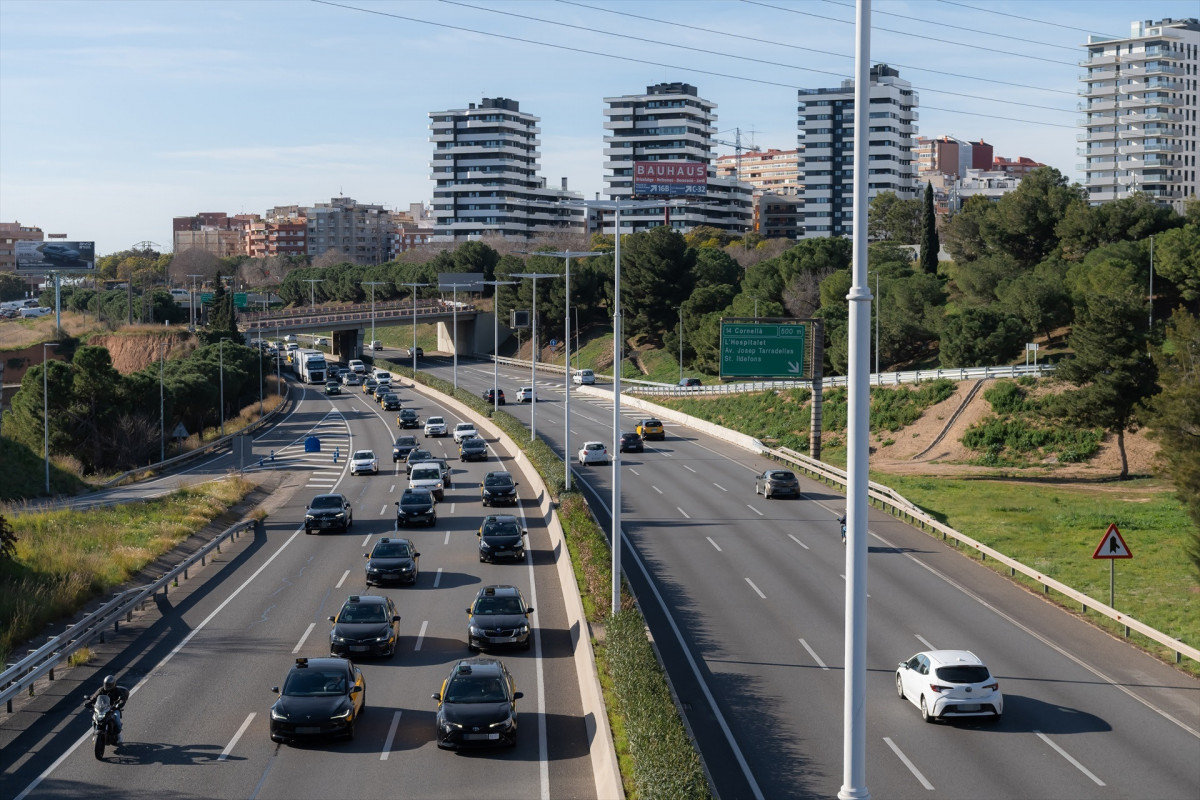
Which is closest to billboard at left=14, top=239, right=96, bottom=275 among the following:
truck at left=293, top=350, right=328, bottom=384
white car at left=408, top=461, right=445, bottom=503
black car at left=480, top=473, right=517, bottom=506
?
truck at left=293, top=350, right=328, bottom=384

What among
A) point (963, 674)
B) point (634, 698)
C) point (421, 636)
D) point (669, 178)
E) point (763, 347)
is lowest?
point (421, 636)

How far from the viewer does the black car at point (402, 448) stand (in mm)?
67500

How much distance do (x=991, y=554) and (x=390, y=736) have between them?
21533 millimetres

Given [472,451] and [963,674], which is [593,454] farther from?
[963,674]

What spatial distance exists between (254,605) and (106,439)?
1957 inches

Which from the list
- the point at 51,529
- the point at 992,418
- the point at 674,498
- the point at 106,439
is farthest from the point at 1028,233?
the point at 51,529

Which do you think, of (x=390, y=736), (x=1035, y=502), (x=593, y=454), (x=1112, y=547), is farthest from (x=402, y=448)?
(x=390, y=736)

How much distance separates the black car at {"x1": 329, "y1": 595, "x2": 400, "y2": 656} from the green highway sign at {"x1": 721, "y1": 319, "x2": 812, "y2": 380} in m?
36.8

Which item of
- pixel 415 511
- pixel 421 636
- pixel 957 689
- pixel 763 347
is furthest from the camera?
pixel 763 347

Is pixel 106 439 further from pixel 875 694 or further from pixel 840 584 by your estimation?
pixel 875 694

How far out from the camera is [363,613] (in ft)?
88.2

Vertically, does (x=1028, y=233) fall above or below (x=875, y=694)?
above

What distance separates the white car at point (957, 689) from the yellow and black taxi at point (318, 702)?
416 inches

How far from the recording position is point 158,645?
91.7ft
